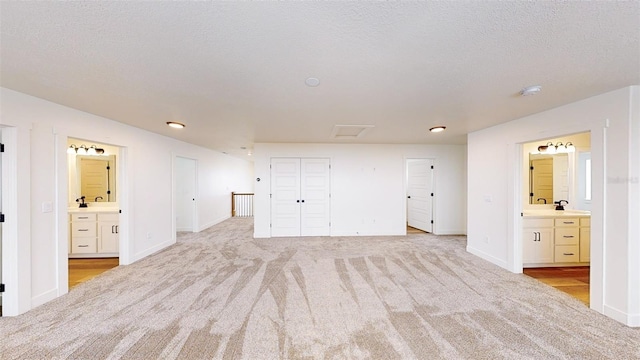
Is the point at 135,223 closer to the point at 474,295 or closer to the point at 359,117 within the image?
the point at 359,117

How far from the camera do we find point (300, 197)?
623 cm

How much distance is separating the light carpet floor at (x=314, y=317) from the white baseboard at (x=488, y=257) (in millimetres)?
243

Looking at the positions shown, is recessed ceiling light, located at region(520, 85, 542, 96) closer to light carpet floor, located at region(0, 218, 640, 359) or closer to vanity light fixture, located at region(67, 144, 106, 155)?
light carpet floor, located at region(0, 218, 640, 359)

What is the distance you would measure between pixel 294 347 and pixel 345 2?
251cm

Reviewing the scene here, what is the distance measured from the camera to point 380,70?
82.6 inches

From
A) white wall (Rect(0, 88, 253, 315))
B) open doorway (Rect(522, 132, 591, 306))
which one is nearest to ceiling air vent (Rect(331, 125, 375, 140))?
open doorway (Rect(522, 132, 591, 306))

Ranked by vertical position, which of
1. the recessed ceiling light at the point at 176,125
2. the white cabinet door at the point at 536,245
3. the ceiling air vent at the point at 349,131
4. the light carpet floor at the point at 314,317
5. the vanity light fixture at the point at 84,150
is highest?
the ceiling air vent at the point at 349,131

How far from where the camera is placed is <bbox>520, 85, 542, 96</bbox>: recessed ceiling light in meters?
2.44

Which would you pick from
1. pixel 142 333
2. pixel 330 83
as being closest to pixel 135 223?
pixel 142 333

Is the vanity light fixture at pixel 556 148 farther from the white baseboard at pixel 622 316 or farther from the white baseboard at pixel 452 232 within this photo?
the white baseboard at pixel 622 316

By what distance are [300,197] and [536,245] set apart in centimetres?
468

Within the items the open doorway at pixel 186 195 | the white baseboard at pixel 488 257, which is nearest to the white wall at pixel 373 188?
the white baseboard at pixel 488 257

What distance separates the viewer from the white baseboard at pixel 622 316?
2402mm

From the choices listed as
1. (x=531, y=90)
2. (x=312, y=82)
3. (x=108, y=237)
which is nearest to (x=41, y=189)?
(x=108, y=237)
